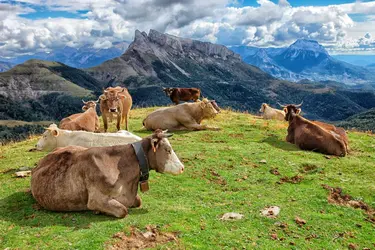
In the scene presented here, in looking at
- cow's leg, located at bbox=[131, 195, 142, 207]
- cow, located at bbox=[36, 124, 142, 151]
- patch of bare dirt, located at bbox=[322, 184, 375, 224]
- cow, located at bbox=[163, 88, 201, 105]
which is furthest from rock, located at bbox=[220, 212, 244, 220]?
cow, located at bbox=[163, 88, 201, 105]

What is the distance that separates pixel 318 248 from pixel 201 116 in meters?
16.5

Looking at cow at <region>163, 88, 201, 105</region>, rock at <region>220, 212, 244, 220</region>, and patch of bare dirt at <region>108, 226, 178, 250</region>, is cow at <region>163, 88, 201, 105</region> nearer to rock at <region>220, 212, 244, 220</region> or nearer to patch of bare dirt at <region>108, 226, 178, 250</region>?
rock at <region>220, 212, 244, 220</region>

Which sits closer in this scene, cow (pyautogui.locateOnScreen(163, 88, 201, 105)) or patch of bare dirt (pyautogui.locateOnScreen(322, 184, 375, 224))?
patch of bare dirt (pyautogui.locateOnScreen(322, 184, 375, 224))

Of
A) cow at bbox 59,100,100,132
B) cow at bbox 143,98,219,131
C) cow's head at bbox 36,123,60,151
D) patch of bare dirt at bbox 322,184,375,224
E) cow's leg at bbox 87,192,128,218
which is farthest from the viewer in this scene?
cow at bbox 143,98,219,131

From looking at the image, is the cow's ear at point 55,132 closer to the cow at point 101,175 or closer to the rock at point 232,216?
the cow at point 101,175

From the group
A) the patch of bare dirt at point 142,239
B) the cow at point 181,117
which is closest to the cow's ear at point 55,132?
the patch of bare dirt at point 142,239

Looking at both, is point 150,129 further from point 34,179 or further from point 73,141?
point 34,179

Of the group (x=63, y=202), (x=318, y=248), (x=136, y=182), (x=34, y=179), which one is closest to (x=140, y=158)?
(x=136, y=182)

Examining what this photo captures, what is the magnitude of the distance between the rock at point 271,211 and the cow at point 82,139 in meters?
5.83

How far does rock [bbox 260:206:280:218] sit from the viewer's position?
34.2ft

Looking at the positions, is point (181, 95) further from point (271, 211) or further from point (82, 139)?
point (271, 211)

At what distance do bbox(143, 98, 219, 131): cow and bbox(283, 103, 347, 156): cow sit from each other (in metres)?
5.44

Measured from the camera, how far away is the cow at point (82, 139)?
1420 cm

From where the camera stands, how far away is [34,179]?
10633mm
